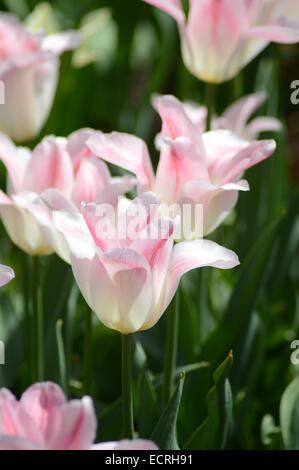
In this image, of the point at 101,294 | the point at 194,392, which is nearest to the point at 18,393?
the point at 194,392

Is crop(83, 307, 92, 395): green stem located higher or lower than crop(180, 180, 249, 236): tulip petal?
lower

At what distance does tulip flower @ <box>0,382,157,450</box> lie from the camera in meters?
0.43

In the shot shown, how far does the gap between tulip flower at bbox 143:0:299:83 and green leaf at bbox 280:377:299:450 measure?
1.12ft

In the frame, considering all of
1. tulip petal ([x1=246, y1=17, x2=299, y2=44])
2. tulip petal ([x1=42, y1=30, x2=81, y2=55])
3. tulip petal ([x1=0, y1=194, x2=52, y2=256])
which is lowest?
tulip petal ([x1=0, y1=194, x2=52, y2=256])

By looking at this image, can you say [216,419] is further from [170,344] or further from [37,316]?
[37,316]

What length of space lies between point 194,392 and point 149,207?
0.35 metres

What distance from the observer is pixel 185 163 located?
0.59 metres

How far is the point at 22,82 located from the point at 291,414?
0.48 meters

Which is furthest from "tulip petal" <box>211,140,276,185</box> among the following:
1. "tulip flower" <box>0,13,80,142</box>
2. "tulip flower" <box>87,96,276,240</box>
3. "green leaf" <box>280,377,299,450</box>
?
"tulip flower" <box>0,13,80,142</box>

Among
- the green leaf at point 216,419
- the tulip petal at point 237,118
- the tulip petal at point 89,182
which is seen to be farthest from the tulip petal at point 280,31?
the green leaf at point 216,419

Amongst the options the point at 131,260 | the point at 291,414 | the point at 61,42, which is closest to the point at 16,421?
the point at 131,260

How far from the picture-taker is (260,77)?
46.3 inches

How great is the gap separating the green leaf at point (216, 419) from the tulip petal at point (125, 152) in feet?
0.57

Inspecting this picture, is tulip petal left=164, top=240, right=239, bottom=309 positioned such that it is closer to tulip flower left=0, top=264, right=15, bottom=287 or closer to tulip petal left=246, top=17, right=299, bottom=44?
tulip flower left=0, top=264, right=15, bottom=287
